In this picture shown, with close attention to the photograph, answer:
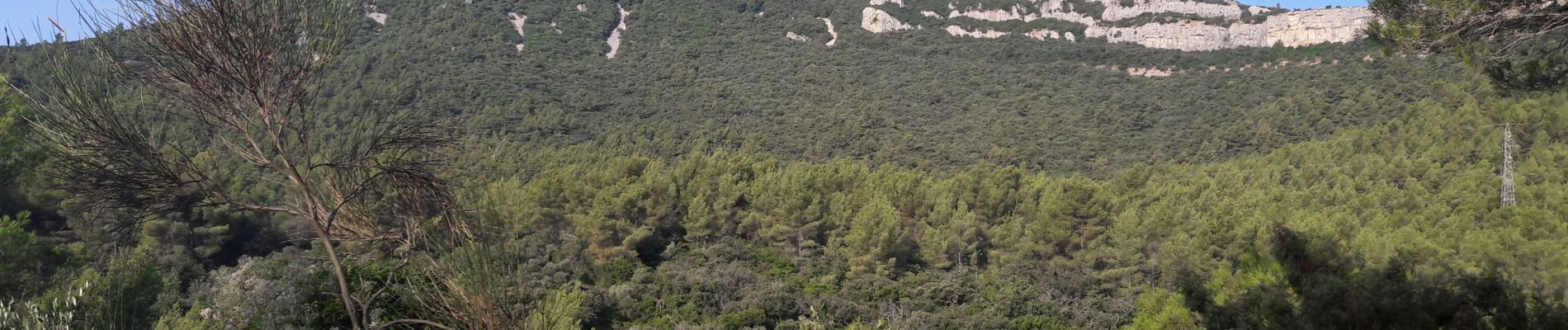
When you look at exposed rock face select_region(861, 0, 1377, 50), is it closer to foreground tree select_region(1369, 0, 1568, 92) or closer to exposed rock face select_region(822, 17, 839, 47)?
exposed rock face select_region(822, 17, 839, 47)

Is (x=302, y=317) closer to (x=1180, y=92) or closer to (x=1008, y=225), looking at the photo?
(x=1008, y=225)

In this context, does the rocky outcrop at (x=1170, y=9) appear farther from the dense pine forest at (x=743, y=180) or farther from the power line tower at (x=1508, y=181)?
the power line tower at (x=1508, y=181)

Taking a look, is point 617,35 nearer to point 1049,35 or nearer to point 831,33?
point 831,33

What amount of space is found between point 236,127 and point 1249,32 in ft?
187

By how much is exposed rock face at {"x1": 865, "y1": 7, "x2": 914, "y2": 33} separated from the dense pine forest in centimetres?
143

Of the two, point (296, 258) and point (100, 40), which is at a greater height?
point (100, 40)

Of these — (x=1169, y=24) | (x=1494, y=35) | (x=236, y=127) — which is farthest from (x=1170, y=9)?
(x=236, y=127)

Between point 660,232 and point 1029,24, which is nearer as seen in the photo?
point 660,232

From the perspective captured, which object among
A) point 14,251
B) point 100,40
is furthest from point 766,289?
point 100,40

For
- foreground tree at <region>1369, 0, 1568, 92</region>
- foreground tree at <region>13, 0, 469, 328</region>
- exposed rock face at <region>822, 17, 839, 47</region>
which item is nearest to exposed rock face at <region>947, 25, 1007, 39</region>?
exposed rock face at <region>822, 17, 839, 47</region>

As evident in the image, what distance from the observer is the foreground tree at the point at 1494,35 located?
4.40 metres

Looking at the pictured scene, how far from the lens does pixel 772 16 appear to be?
66562 mm

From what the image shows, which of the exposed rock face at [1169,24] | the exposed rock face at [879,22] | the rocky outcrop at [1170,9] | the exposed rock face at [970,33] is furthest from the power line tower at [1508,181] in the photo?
the exposed rock face at [879,22]

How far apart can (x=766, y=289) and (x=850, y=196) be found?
6.07 metres
